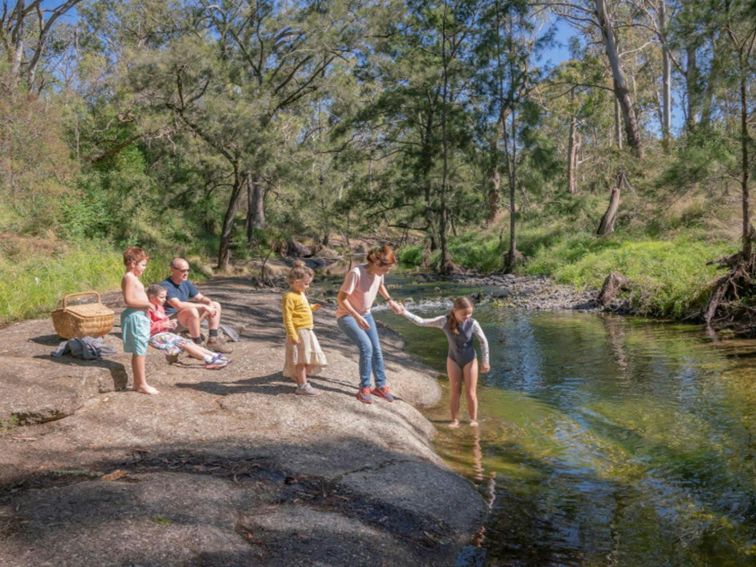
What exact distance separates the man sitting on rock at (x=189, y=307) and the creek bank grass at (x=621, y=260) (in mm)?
10363

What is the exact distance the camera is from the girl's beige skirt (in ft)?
22.8

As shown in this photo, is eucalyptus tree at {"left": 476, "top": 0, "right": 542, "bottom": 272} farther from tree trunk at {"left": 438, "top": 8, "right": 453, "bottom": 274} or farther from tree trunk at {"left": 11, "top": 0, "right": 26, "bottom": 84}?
tree trunk at {"left": 11, "top": 0, "right": 26, "bottom": 84}

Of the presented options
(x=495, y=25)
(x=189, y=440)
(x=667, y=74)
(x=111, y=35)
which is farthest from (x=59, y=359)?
(x=111, y=35)

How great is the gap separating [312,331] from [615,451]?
3373mm

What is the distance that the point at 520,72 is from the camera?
1194 inches

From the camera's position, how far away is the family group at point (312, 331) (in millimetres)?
6766

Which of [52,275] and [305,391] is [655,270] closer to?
[305,391]

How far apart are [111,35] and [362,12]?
2648 cm

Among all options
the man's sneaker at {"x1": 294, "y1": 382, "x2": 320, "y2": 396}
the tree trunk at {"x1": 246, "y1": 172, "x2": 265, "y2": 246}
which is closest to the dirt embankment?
the man's sneaker at {"x1": 294, "y1": 382, "x2": 320, "y2": 396}

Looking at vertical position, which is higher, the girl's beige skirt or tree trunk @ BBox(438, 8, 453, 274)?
tree trunk @ BBox(438, 8, 453, 274)

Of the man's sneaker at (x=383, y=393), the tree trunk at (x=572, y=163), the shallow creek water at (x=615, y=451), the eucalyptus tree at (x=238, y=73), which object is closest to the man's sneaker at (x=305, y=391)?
the man's sneaker at (x=383, y=393)

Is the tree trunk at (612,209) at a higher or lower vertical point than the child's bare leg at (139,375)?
higher

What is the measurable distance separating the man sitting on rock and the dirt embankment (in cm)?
58

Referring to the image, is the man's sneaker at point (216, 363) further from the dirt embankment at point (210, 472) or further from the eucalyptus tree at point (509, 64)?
the eucalyptus tree at point (509, 64)
